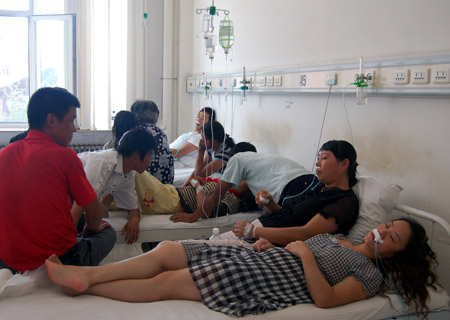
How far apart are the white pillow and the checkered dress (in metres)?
0.26

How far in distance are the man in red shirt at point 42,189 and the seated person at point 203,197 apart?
0.87 m

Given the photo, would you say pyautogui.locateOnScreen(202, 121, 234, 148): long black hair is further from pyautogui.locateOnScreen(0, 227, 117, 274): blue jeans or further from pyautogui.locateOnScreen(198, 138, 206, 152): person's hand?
pyautogui.locateOnScreen(0, 227, 117, 274): blue jeans

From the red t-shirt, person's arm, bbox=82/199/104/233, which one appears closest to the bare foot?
the red t-shirt

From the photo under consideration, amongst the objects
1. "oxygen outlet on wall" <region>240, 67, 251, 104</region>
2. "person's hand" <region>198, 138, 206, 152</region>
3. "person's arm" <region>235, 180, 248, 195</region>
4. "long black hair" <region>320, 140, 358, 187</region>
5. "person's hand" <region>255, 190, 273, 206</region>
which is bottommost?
"person's arm" <region>235, 180, 248, 195</region>

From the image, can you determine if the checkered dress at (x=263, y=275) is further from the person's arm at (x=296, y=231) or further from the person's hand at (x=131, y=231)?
the person's hand at (x=131, y=231)

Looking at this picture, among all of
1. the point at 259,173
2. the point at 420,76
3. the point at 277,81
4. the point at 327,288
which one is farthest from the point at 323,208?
the point at 277,81

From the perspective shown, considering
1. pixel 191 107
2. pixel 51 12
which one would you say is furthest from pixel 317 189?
pixel 51 12

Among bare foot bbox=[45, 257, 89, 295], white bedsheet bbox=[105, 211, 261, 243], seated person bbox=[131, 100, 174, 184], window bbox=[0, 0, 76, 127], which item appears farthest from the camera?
window bbox=[0, 0, 76, 127]

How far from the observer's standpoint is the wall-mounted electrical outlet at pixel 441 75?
1998 millimetres

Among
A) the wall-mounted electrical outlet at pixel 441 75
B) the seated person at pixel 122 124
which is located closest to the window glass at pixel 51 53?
the seated person at pixel 122 124

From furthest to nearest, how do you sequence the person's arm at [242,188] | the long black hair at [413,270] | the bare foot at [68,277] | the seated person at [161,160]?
the seated person at [161,160]
the person's arm at [242,188]
the long black hair at [413,270]
the bare foot at [68,277]

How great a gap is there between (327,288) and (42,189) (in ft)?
3.79

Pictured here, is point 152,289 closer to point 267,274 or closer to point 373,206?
point 267,274

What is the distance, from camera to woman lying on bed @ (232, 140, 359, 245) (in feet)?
6.98
